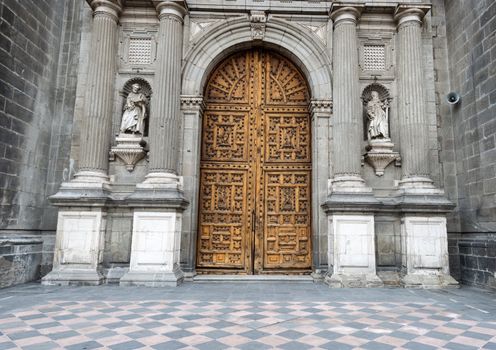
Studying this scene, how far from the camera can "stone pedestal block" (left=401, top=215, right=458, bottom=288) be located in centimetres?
717

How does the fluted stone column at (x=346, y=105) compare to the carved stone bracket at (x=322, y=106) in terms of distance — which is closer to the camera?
the fluted stone column at (x=346, y=105)

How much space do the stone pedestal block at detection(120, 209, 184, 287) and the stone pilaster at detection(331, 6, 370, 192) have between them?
3375 mm

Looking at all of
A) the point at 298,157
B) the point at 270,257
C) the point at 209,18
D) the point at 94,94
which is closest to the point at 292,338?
the point at 270,257

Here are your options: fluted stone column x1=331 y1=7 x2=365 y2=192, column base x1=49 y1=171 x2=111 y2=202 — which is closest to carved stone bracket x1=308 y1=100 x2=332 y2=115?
fluted stone column x1=331 y1=7 x2=365 y2=192

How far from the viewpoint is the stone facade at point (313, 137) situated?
23.8 feet

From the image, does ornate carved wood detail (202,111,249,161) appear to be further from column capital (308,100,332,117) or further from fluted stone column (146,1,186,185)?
column capital (308,100,332,117)

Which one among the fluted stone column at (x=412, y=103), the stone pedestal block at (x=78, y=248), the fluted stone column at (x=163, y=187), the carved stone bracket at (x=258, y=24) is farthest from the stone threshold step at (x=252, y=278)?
the carved stone bracket at (x=258, y=24)

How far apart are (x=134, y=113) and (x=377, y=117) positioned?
5267 mm

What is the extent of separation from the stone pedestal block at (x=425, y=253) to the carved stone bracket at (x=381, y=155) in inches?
47.3

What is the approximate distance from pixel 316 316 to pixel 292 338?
1005 mm

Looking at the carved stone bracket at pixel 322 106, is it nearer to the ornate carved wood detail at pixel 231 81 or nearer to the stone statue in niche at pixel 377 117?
the stone statue in niche at pixel 377 117

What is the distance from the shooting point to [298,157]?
859 cm

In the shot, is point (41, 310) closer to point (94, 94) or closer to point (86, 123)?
point (86, 123)

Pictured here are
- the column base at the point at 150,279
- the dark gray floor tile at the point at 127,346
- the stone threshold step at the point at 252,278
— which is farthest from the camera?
the stone threshold step at the point at 252,278
